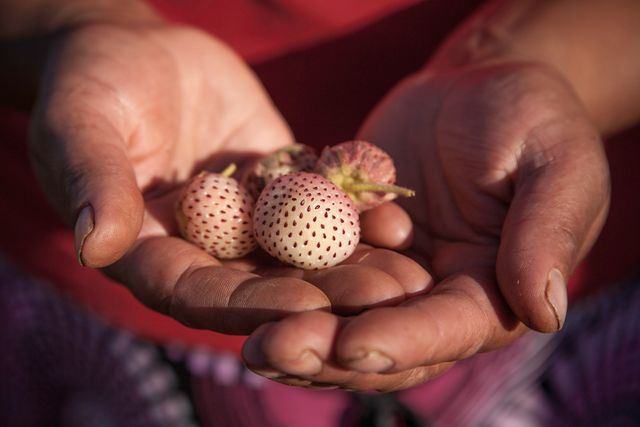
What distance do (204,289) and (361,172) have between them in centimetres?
64

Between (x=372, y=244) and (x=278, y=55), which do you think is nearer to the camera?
(x=372, y=244)

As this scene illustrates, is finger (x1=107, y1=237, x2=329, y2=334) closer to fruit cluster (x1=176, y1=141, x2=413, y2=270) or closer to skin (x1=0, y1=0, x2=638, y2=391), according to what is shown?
skin (x1=0, y1=0, x2=638, y2=391)

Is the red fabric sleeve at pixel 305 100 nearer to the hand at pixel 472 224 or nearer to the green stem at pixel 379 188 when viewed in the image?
the hand at pixel 472 224

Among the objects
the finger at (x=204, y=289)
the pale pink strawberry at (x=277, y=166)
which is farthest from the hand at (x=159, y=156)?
the pale pink strawberry at (x=277, y=166)

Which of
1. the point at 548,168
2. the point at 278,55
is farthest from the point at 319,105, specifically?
the point at 548,168

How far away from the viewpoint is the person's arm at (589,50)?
97.4 inches

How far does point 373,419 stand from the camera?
Answer: 2.48 meters

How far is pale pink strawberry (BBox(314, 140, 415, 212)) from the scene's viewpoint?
1.87 meters

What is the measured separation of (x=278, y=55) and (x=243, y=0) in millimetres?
269

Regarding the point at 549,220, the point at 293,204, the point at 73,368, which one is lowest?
the point at 73,368

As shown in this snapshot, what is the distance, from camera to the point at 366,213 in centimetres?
190

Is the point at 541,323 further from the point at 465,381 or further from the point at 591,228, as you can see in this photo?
the point at 465,381

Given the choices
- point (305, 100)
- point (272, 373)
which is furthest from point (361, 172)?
point (305, 100)

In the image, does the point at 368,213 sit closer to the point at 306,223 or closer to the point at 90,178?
the point at 306,223
